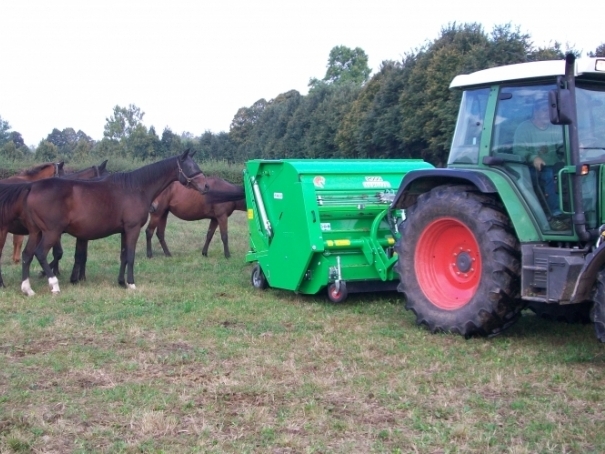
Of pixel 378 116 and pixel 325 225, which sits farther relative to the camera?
pixel 378 116

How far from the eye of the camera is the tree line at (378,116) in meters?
23.5

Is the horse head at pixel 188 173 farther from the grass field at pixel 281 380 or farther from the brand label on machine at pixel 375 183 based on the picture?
the brand label on machine at pixel 375 183

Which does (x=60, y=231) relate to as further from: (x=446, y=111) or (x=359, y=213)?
(x=446, y=111)

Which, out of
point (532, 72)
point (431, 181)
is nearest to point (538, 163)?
point (532, 72)

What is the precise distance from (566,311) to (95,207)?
5.92 metres

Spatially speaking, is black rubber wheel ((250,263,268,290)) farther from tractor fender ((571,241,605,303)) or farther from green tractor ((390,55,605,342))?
tractor fender ((571,241,605,303))

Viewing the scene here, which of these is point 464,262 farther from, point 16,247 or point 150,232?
point 16,247

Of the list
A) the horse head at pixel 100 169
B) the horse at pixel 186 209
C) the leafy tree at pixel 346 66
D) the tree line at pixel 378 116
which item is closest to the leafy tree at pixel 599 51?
the tree line at pixel 378 116

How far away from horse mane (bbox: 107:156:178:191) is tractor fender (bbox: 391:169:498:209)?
3.93 m

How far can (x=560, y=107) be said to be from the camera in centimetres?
545

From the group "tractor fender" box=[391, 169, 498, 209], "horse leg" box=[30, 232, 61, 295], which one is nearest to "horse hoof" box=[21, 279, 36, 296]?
"horse leg" box=[30, 232, 61, 295]

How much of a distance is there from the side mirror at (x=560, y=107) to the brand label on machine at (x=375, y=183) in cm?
360

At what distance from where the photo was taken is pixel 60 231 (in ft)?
30.7

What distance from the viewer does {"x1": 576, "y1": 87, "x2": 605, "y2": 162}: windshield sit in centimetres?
588
